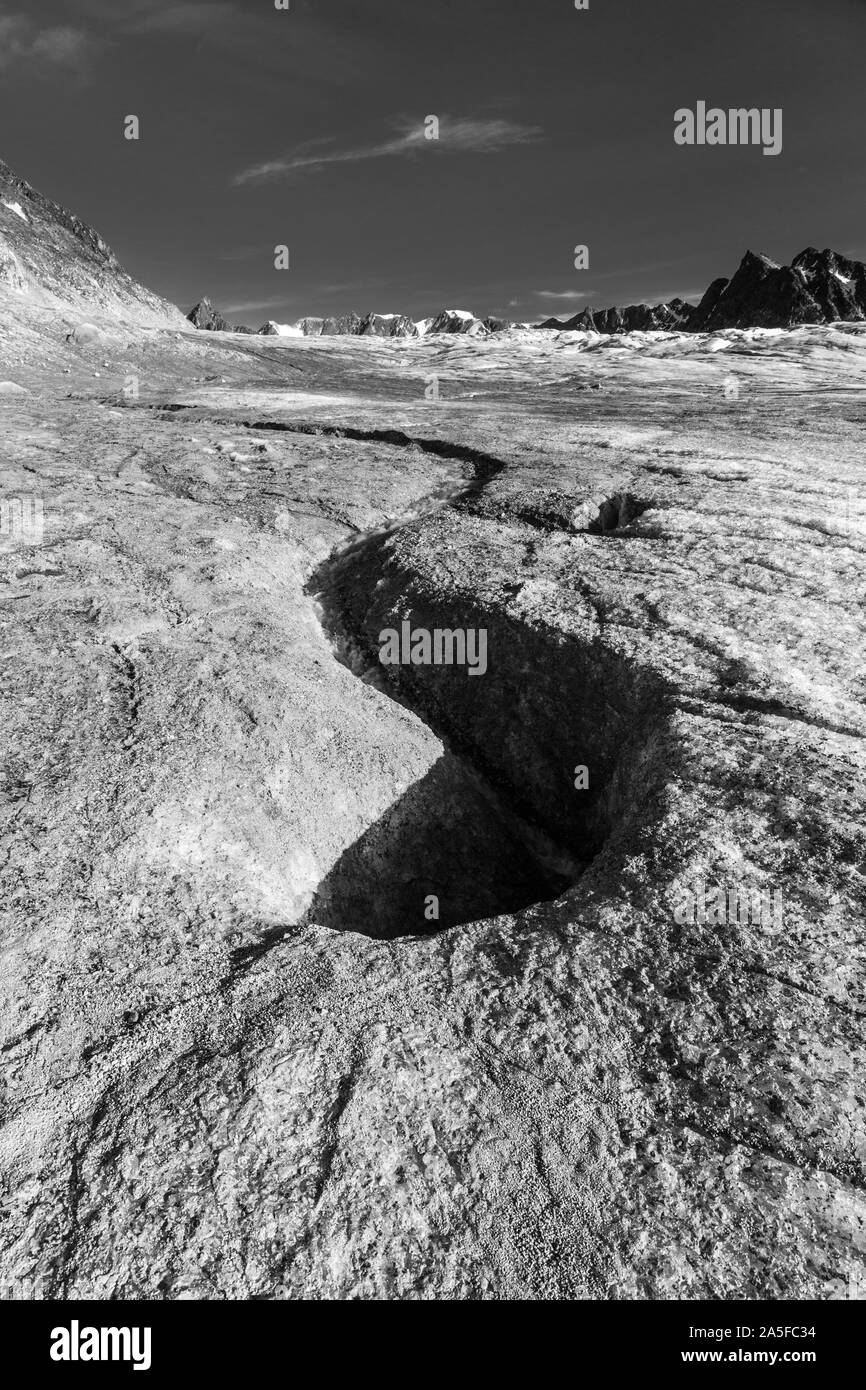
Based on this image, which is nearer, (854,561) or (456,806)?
(456,806)

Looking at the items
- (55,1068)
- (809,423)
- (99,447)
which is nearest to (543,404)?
(809,423)

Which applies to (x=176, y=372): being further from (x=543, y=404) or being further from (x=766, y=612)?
(x=766, y=612)

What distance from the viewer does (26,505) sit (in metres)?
15.5

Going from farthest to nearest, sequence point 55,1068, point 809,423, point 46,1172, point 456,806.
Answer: point 809,423
point 456,806
point 55,1068
point 46,1172

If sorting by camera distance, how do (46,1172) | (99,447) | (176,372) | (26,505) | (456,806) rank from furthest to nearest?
(176,372)
(99,447)
(26,505)
(456,806)
(46,1172)

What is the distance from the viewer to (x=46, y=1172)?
15.1 ft

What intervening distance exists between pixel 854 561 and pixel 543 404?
35.1 meters
